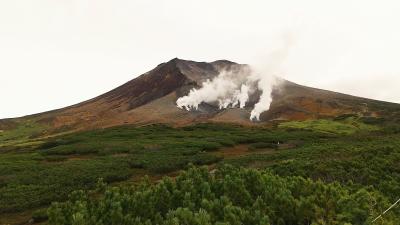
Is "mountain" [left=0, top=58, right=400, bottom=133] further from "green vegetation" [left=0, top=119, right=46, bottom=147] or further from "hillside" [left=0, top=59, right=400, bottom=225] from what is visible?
"green vegetation" [left=0, top=119, right=46, bottom=147]

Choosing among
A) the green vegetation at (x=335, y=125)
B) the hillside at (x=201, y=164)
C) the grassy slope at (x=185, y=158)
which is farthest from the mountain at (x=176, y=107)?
the grassy slope at (x=185, y=158)

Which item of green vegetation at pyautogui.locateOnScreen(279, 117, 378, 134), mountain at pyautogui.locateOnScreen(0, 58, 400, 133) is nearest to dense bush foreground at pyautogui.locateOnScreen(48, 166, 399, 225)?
green vegetation at pyautogui.locateOnScreen(279, 117, 378, 134)

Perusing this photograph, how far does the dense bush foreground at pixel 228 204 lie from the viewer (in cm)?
1183

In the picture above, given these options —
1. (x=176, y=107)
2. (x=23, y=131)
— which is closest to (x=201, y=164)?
Result: (x=176, y=107)

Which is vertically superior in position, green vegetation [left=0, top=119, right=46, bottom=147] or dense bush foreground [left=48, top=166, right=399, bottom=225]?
dense bush foreground [left=48, top=166, right=399, bottom=225]

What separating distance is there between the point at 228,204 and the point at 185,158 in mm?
34550

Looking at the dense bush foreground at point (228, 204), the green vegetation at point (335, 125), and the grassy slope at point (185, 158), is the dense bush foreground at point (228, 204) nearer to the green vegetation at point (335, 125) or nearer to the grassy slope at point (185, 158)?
the grassy slope at point (185, 158)

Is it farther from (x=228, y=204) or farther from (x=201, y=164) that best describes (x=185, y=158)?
(x=228, y=204)

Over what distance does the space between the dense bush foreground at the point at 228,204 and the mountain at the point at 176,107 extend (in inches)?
3042

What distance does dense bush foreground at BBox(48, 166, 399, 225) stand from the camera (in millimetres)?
11828

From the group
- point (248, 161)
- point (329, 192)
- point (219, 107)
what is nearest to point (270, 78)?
point (219, 107)

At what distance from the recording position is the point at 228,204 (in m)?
12.8

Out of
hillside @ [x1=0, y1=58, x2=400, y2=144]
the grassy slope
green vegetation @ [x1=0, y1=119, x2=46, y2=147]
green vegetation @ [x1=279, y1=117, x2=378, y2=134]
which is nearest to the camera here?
the grassy slope

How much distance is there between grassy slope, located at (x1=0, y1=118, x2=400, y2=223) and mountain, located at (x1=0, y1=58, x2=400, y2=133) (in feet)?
56.3
